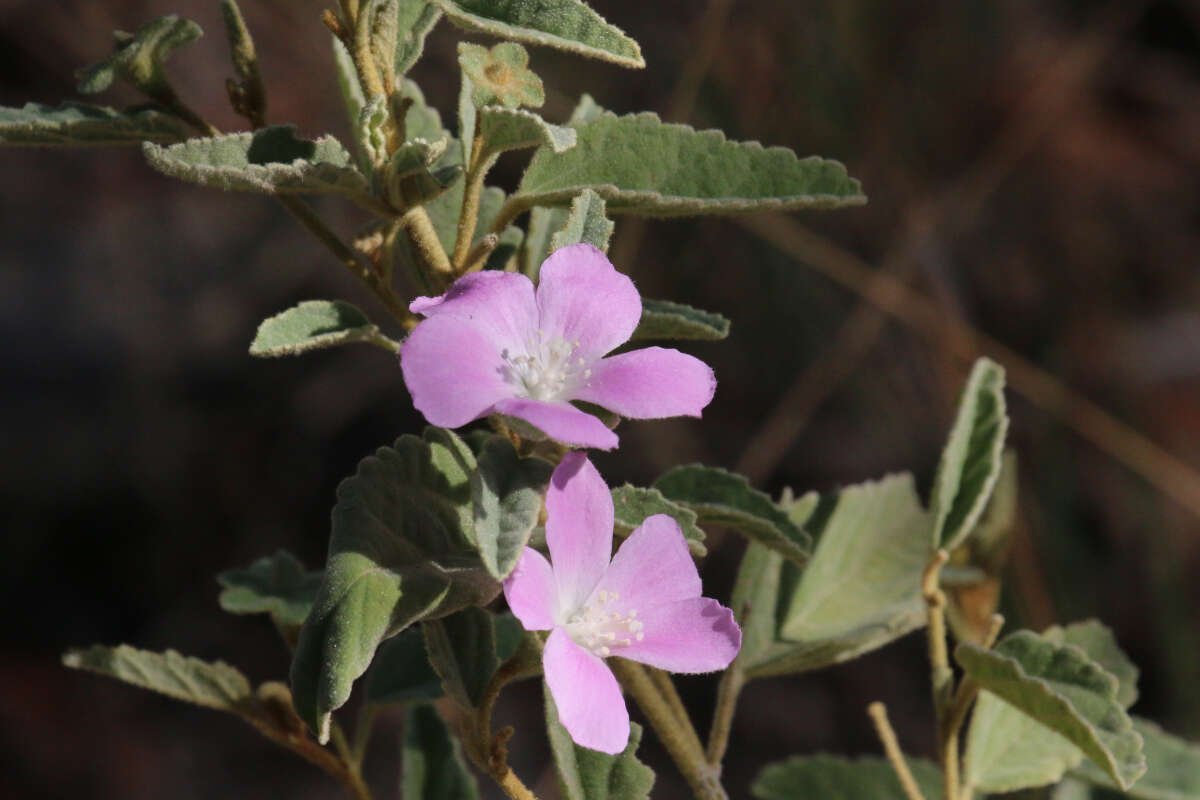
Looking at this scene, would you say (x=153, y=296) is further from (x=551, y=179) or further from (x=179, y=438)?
(x=551, y=179)

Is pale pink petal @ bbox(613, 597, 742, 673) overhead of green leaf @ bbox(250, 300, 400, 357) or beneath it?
beneath

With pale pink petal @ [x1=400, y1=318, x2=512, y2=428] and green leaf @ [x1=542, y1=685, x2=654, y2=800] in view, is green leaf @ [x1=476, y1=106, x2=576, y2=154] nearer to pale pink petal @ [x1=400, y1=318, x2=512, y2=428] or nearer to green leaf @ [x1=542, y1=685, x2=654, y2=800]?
pale pink petal @ [x1=400, y1=318, x2=512, y2=428]

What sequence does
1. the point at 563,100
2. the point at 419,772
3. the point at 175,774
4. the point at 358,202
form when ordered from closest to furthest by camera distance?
the point at 358,202, the point at 419,772, the point at 563,100, the point at 175,774

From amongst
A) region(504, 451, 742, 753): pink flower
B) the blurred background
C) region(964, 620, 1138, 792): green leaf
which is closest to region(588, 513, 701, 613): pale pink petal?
region(504, 451, 742, 753): pink flower

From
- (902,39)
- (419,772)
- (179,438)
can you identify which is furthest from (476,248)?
(179,438)

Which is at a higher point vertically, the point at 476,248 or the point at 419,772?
the point at 476,248

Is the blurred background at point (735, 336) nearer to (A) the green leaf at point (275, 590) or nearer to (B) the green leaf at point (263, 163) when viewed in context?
(A) the green leaf at point (275, 590)

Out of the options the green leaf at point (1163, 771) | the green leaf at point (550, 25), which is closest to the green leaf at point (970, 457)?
the green leaf at point (1163, 771)
